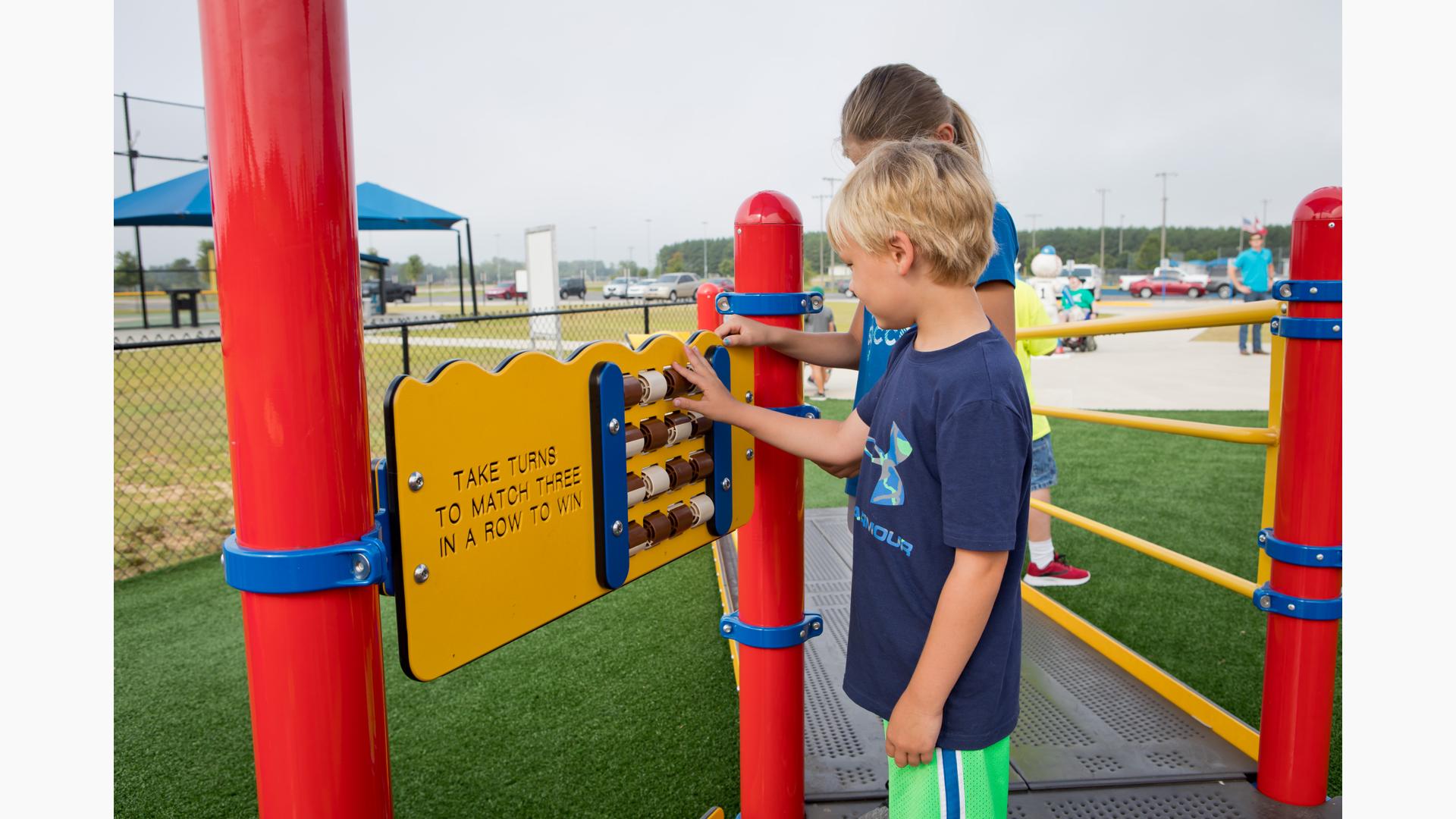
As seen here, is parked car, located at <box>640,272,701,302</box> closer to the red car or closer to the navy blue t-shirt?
the red car

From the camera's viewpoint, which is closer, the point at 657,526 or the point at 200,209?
the point at 657,526

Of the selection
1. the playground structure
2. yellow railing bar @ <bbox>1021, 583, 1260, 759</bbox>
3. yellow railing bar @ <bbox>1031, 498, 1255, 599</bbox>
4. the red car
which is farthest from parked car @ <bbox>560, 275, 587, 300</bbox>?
the playground structure

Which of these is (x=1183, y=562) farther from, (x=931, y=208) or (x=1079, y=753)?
(x=931, y=208)

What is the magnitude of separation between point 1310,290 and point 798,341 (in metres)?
1.00

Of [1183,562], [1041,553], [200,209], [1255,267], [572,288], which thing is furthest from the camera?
[572,288]

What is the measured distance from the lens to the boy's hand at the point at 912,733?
3.89 feet

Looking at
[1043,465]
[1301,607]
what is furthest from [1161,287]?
[1301,607]

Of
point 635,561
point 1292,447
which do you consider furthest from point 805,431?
point 1292,447

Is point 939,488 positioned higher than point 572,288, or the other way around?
point 572,288

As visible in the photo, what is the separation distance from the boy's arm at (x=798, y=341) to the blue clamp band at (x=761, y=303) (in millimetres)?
18

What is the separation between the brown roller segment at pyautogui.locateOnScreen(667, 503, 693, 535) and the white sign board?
1097 centimetres

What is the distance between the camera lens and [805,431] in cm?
145

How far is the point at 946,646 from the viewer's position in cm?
116

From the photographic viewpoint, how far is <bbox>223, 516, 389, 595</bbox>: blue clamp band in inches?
33.8
